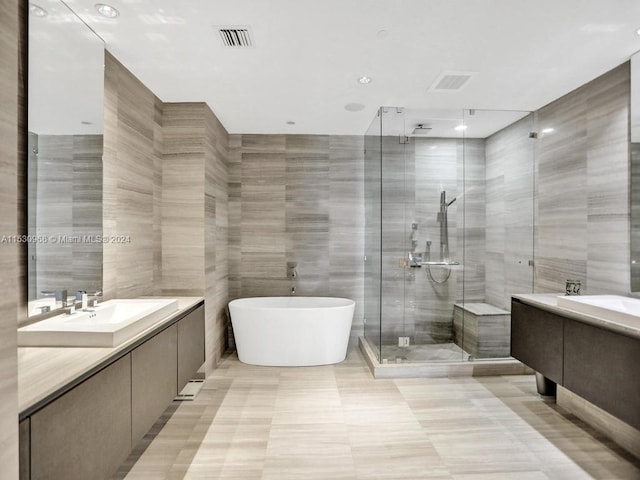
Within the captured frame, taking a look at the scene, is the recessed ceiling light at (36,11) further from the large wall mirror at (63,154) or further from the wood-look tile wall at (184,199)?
the wood-look tile wall at (184,199)

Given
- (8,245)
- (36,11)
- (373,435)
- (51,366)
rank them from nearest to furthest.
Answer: (8,245) → (51,366) → (36,11) → (373,435)

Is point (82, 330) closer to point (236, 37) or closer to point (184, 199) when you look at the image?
point (236, 37)

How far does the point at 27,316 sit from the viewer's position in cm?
181

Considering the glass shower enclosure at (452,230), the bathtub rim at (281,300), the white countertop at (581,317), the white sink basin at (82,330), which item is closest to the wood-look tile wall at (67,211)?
the white sink basin at (82,330)

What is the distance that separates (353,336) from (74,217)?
3292 mm

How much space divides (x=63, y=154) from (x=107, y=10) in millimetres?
811

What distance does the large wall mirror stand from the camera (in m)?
1.86

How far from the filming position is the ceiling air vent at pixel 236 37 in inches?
87.3

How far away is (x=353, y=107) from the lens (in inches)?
140

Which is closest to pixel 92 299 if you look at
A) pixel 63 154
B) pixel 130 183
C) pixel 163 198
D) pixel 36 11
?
pixel 63 154

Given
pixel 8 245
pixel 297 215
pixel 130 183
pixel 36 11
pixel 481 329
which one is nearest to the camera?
pixel 8 245

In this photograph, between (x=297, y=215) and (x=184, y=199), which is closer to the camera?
(x=184, y=199)

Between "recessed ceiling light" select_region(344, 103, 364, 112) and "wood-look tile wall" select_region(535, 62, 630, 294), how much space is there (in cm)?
170

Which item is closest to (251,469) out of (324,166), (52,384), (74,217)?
(52,384)
